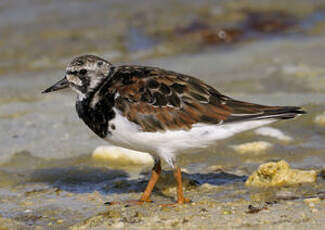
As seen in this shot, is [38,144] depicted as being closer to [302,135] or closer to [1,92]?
[1,92]

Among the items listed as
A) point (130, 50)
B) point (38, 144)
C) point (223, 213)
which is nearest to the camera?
point (223, 213)

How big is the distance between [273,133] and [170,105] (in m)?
1.39

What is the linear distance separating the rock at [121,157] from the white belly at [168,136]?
845 mm

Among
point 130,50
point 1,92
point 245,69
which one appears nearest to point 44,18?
point 130,50

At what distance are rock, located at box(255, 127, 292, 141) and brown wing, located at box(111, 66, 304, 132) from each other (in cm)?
106

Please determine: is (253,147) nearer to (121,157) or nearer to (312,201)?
(121,157)

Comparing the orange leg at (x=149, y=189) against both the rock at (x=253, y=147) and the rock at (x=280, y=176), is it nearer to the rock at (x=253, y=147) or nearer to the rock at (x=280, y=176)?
the rock at (x=280, y=176)

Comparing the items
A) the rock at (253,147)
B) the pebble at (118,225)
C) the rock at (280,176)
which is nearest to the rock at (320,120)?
the rock at (253,147)

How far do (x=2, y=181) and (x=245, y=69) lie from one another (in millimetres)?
3045

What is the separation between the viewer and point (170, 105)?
3.49 meters

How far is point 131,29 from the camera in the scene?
8586mm

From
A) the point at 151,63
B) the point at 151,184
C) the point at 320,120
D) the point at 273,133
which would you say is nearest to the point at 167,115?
the point at 151,184

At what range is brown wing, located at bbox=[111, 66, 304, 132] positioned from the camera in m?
3.45

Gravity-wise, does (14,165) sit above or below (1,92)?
below
